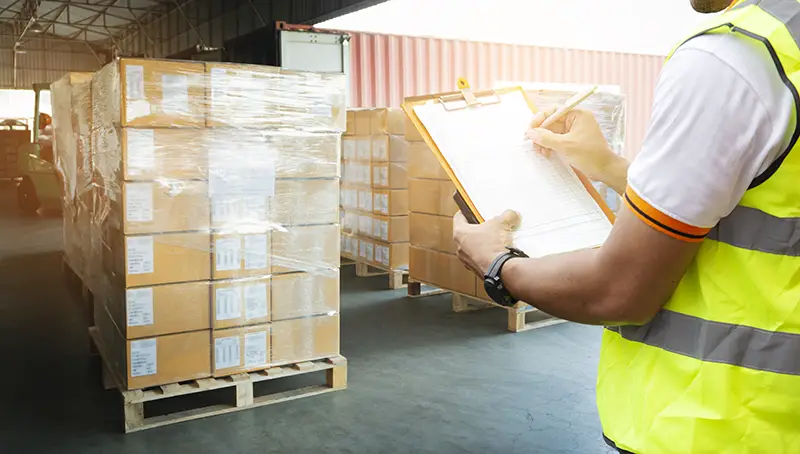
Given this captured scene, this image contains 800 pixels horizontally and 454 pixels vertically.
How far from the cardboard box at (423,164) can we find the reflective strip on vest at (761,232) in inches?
206

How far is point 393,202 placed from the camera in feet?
24.0

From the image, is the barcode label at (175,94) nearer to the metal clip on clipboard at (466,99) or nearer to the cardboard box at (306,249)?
the cardboard box at (306,249)

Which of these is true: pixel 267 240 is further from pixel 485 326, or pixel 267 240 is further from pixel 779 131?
pixel 779 131

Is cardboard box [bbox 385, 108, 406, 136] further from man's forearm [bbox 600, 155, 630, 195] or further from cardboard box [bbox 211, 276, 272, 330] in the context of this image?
man's forearm [bbox 600, 155, 630, 195]

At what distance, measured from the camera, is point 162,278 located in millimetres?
3740

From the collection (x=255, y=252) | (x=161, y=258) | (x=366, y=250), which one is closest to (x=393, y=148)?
(x=366, y=250)

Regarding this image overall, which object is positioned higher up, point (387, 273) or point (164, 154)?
point (164, 154)

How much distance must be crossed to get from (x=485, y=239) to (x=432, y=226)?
5.14 meters

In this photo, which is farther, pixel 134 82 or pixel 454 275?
pixel 454 275

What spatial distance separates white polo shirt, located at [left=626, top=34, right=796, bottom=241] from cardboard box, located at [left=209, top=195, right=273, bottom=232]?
3.17 meters

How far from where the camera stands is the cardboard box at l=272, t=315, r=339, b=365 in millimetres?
4074

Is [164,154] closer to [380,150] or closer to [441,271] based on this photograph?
Answer: [441,271]

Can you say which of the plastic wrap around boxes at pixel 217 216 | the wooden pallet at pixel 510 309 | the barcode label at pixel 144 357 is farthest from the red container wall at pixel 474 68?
the barcode label at pixel 144 357

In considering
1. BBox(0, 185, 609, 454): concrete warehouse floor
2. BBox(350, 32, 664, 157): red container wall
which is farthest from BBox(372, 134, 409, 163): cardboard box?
BBox(350, 32, 664, 157): red container wall
